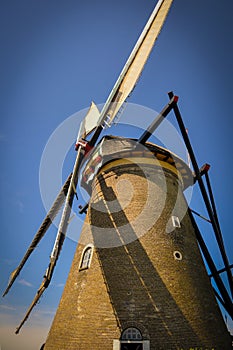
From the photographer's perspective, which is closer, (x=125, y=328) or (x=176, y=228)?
(x=125, y=328)

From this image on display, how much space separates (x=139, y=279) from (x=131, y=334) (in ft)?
5.58

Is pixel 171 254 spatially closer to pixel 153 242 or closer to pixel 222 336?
pixel 153 242

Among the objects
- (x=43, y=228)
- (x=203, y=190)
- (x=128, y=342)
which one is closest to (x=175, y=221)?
(x=203, y=190)

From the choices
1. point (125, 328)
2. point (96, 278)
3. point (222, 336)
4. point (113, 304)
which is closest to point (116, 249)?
point (96, 278)

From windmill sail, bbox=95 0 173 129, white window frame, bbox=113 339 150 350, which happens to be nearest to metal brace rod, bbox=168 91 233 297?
windmill sail, bbox=95 0 173 129

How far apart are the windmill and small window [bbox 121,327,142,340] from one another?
315cm

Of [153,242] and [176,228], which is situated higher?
[176,228]

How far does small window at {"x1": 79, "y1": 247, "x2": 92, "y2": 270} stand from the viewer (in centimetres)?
1003

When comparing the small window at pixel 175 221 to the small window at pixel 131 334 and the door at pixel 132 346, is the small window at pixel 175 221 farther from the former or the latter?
the door at pixel 132 346

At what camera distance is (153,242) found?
9820 mm

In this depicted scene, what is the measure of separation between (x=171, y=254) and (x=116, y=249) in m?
2.15

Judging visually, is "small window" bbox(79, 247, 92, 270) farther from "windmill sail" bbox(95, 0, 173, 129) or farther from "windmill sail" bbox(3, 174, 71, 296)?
"windmill sail" bbox(95, 0, 173, 129)

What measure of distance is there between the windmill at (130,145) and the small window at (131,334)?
3.15 m

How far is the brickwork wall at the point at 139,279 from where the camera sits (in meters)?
8.02
